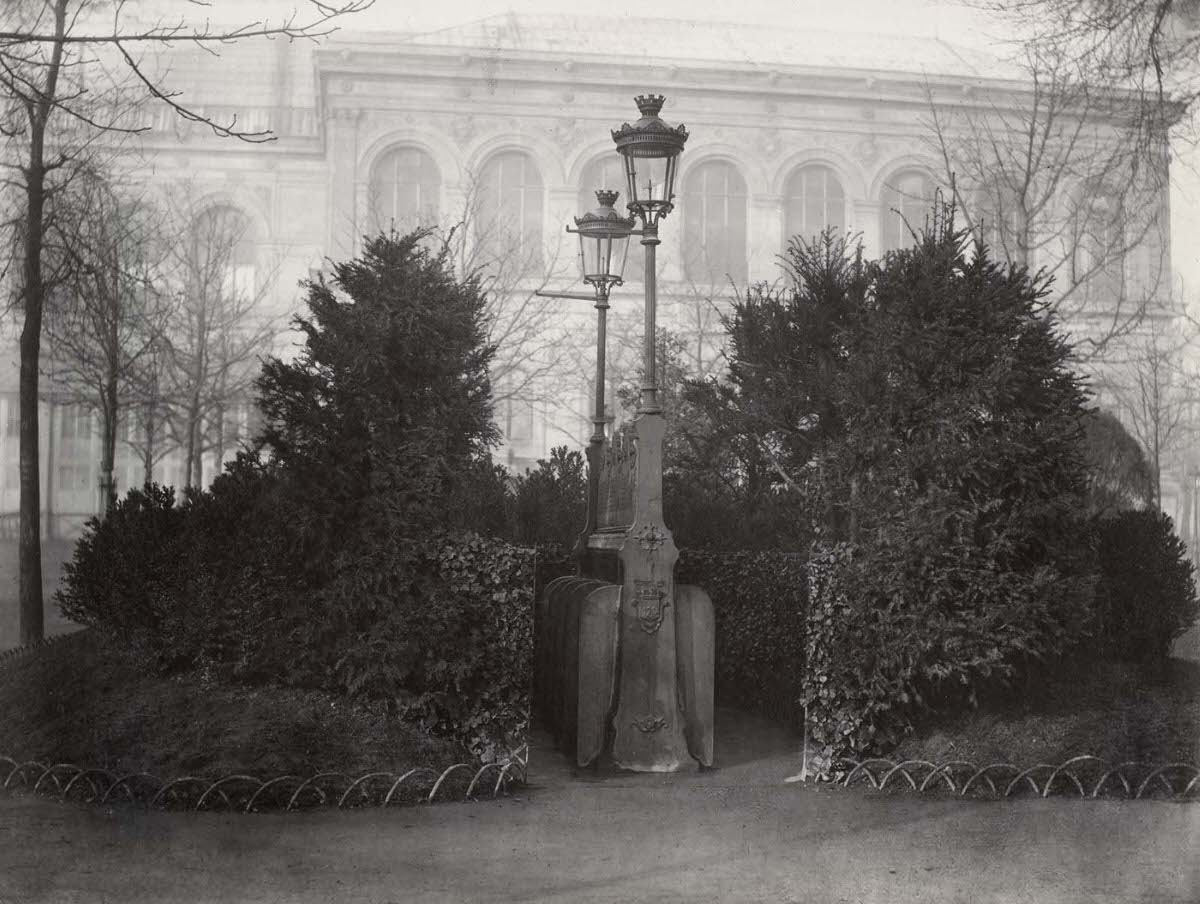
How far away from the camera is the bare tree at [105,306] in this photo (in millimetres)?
12656

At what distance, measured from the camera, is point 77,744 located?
8188 millimetres

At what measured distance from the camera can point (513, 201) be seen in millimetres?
32938

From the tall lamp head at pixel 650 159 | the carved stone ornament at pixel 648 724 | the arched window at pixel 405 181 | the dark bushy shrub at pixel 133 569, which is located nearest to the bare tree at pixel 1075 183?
the tall lamp head at pixel 650 159

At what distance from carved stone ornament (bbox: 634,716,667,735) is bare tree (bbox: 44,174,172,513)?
663 centimetres

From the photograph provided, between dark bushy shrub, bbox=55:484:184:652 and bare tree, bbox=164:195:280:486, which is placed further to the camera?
bare tree, bbox=164:195:280:486

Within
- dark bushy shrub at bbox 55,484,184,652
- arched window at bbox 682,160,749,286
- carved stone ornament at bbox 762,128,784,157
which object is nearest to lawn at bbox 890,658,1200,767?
dark bushy shrub at bbox 55,484,184,652

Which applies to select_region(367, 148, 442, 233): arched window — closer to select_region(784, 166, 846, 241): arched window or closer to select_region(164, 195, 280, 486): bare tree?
select_region(164, 195, 280, 486): bare tree

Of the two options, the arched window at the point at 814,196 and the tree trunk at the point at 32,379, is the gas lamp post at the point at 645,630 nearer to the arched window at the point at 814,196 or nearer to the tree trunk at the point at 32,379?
the tree trunk at the point at 32,379

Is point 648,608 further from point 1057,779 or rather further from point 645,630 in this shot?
point 1057,779

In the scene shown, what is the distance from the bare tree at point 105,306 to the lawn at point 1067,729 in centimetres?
834

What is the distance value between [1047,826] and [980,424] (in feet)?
9.09

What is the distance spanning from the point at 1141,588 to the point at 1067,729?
270cm

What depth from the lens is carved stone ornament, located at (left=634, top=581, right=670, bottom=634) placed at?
8.72m

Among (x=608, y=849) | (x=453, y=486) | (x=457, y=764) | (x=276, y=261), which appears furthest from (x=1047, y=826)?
(x=276, y=261)
